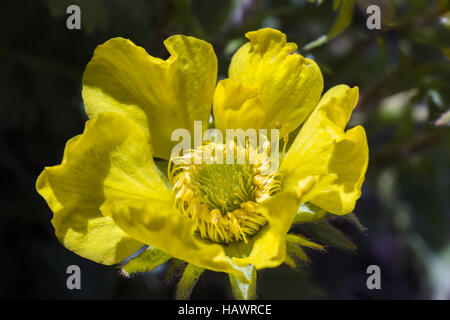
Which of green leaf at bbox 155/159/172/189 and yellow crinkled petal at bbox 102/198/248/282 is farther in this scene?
green leaf at bbox 155/159/172/189

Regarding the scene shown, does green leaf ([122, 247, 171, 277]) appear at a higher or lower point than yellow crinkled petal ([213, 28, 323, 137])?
lower

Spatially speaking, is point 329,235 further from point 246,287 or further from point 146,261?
point 146,261

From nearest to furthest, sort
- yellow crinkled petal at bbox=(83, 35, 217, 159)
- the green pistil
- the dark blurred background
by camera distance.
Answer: yellow crinkled petal at bbox=(83, 35, 217, 159) < the green pistil < the dark blurred background

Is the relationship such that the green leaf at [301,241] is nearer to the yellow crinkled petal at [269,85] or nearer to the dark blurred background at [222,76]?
the yellow crinkled petal at [269,85]

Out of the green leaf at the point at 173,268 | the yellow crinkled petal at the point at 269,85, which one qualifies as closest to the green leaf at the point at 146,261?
the green leaf at the point at 173,268

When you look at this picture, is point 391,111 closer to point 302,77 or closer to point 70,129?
point 302,77

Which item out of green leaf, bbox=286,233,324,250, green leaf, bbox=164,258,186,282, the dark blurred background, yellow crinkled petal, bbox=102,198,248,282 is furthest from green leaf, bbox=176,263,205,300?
the dark blurred background

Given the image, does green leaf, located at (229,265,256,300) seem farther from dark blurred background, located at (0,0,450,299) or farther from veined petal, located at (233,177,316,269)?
dark blurred background, located at (0,0,450,299)
